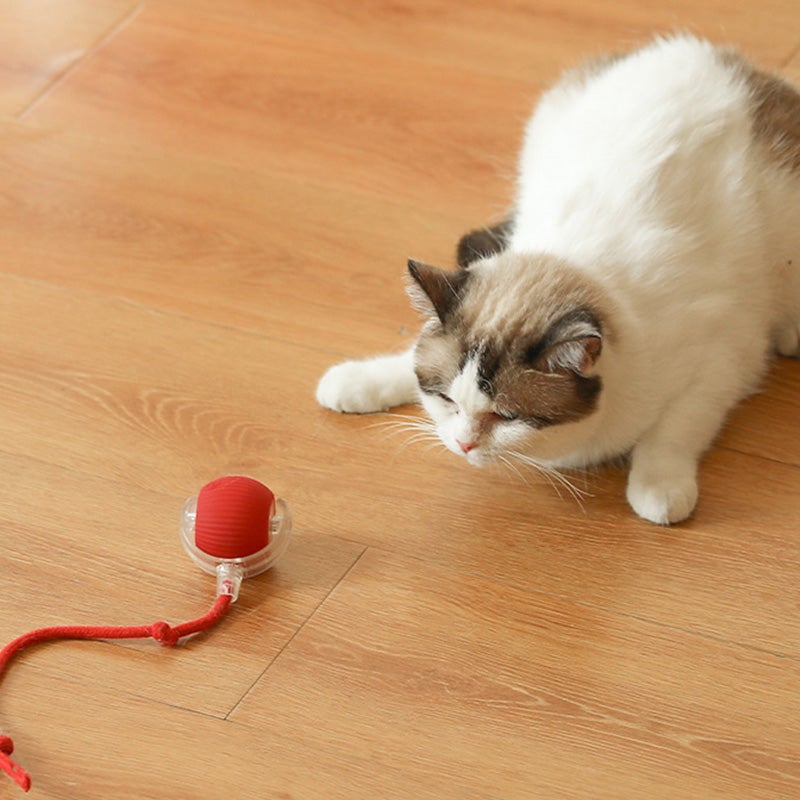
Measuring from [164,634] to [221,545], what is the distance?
13 centimetres

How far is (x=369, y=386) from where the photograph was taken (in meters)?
1.84

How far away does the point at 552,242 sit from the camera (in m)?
1.73

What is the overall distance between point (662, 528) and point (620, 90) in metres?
0.68

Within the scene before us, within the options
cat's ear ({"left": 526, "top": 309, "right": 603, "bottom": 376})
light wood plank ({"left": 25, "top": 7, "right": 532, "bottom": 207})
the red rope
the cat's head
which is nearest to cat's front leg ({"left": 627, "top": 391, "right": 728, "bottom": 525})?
the cat's head

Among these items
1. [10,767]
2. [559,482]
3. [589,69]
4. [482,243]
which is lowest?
[10,767]

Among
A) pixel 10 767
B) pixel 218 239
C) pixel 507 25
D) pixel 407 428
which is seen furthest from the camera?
pixel 507 25

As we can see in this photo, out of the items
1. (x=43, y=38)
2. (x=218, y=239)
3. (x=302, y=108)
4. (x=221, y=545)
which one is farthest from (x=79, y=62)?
(x=221, y=545)

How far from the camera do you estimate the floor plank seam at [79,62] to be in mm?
2461

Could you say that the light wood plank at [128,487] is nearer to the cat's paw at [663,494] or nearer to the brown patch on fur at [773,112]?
the cat's paw at [663,494]

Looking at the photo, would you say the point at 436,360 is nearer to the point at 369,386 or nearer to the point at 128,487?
the point at 369,386

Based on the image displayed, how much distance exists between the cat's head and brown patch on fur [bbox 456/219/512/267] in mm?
329

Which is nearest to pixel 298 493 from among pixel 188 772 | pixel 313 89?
pixel 188 772

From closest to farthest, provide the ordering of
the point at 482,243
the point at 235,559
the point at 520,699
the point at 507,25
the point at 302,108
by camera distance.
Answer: the point at 520,699 < the point at 235,559 < the point at 482,243 < the point at 302,108 < the point at 507,25

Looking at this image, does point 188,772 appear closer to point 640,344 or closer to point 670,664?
point 670,664
